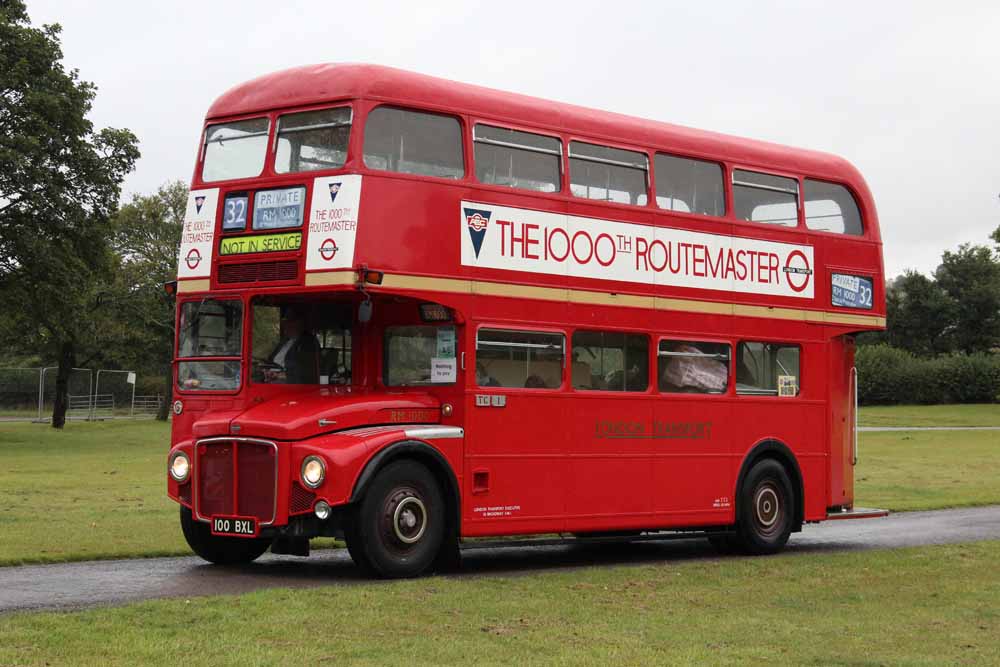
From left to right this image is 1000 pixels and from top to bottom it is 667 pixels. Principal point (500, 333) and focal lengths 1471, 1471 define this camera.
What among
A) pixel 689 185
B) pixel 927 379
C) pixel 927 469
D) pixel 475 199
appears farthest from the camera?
pixel 927 379

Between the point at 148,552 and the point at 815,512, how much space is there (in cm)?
814

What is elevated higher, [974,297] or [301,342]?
[974,297]

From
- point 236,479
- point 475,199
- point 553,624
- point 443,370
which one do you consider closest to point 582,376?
point 443,370

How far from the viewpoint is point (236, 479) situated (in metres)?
13.4

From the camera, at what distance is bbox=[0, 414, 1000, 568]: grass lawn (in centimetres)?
1645

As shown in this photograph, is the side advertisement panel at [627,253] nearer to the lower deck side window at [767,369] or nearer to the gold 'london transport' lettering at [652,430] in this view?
the lower deck side window at [767,369]

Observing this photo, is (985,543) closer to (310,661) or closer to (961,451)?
(310,661)

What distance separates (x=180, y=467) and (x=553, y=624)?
15.8ft

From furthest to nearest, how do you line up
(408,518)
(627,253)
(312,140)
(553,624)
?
(627,253), (312,140), (408,518), (553,624)

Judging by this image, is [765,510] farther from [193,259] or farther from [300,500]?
[193,259]

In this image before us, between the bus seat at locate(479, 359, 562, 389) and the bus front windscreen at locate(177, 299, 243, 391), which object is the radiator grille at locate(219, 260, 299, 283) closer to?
the bus front windscreen at locate(177, 299, 243, 391)

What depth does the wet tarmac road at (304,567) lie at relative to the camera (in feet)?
39.6

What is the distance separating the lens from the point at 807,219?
59.8 feet

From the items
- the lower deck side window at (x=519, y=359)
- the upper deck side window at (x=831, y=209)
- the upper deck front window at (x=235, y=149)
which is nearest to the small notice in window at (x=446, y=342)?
the lower deck side window at (x=519, y=359)
